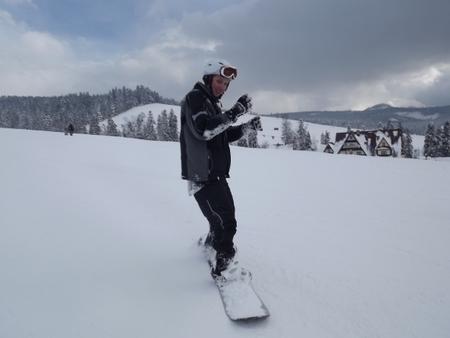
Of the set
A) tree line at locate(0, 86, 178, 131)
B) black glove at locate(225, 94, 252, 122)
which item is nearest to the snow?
black glove at locate(225, 94, 252, 122)

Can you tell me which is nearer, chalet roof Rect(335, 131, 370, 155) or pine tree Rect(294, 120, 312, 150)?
chalet roof Rect(335, 131, 370, 155)

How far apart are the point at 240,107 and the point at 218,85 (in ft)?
1.59

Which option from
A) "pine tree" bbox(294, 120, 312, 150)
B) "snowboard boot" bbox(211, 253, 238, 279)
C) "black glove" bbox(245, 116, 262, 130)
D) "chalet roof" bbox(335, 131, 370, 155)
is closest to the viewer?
"snowboard boot" bbox(211, 253, 238, 279)

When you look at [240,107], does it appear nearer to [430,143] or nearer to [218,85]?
[218,85]

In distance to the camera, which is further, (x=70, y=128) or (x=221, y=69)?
(x=70, y=128)

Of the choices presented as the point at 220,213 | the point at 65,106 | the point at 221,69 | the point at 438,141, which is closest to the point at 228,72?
the point at 221,69

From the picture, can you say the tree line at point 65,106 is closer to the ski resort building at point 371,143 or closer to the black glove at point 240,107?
the ski resort building at point 371,143

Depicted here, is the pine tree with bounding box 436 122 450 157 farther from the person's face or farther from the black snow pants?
the black snow pants

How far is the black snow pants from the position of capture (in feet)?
10.8

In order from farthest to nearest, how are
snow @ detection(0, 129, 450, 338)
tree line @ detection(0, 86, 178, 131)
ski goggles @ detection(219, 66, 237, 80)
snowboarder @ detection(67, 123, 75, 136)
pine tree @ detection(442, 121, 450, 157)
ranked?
tree line @ detection(0, 86, 178, 131)
pine tree @ detection(442, 121, 450, 157)
snowboarder @ detection(67, 123, 75, 136)
ski goggles @ detection(219, 66, 237, 80)
snow @ detection(0, 129, 450, 338)

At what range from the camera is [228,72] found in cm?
338

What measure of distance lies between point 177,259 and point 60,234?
159 cm

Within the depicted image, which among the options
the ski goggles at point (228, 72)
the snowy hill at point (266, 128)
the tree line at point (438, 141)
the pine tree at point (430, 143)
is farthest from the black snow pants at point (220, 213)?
the snowy hill at point (266, 128)

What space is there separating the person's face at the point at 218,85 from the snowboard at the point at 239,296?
1867mm
